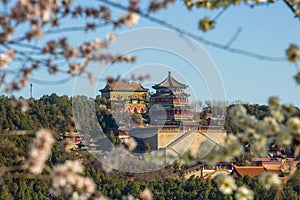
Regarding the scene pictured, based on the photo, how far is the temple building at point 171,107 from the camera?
58.1 metres

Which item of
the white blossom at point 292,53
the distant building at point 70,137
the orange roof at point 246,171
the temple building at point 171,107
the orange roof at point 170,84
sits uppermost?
the orange roof at point 170,84

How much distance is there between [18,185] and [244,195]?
3612 cm

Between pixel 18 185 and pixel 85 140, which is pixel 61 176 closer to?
pixel 18 185

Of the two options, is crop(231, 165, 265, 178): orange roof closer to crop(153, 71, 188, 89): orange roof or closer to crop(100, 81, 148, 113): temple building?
crop(153, 71, 188, 89): orange roof

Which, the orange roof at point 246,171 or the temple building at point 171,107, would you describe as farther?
the temple building at point 171,107

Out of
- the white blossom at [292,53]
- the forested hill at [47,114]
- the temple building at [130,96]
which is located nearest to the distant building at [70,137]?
the forested hill at [47,114]

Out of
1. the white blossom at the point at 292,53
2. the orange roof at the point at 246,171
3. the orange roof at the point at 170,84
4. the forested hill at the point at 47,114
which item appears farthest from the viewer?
the orange roof at the point at 170,84

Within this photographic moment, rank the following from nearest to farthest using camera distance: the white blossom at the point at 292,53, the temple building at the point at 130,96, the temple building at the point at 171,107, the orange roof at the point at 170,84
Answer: the white blossom at the point at 292,53
the temple building at the point at 171,107
the orange roof at the point at 170,84
the temple building at the point at 130,96

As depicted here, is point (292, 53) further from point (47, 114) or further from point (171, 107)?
point (171, 107)

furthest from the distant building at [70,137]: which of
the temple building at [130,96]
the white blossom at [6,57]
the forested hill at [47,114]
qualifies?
the temple building at [130,96]

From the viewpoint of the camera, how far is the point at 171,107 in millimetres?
58688

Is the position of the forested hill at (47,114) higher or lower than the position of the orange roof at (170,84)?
lower

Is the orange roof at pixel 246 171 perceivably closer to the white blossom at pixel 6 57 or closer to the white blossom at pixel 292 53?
the white blossom at pixel 6 57

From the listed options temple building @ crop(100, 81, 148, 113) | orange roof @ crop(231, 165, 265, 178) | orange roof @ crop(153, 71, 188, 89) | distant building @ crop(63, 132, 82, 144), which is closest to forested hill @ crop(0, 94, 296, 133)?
temple building @ crop(100, 81, 148, 113)
